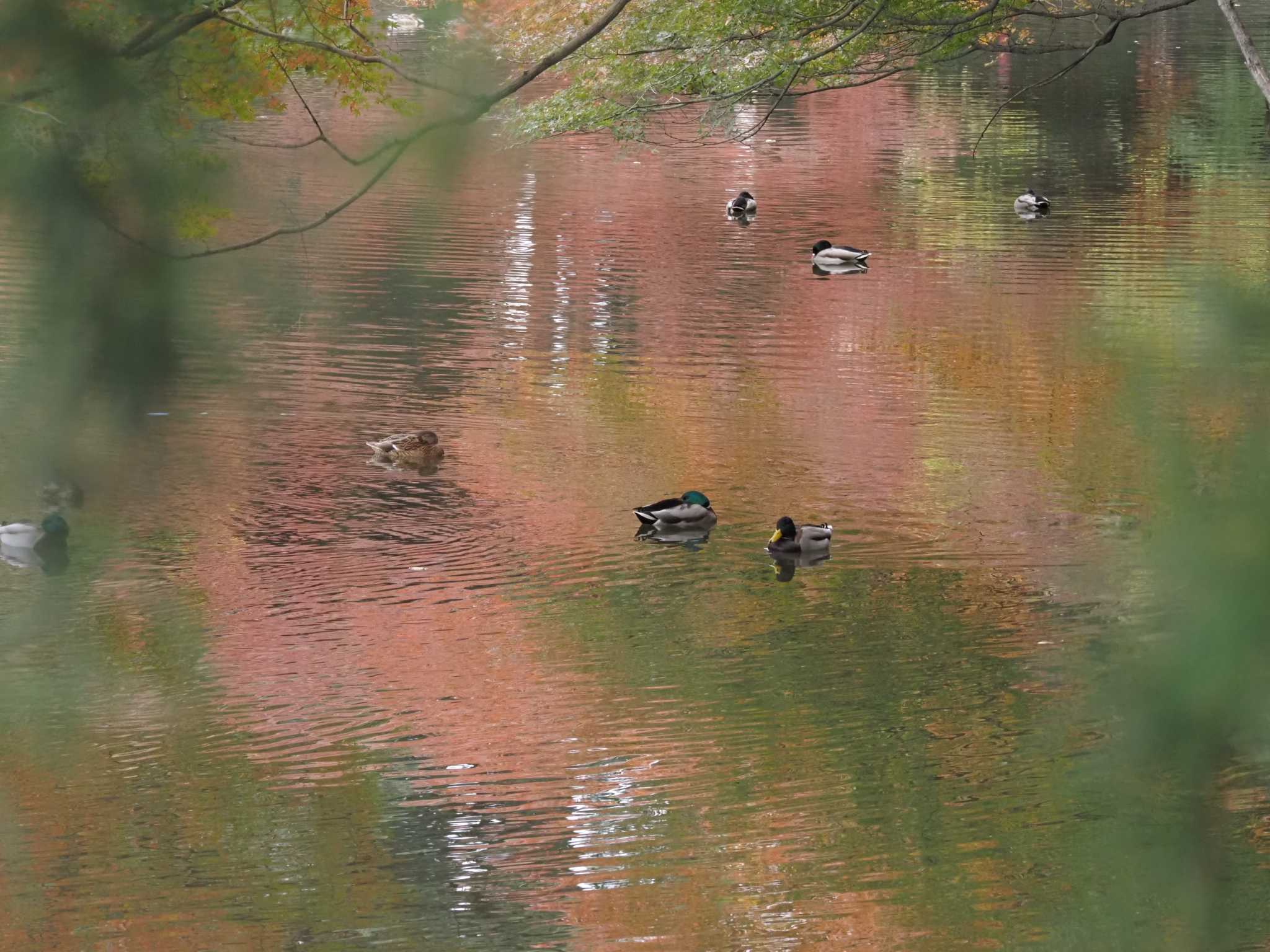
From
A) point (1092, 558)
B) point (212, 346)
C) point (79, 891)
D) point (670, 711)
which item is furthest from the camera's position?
point (1092, 558)

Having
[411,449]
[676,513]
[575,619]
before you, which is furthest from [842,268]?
[575,619]

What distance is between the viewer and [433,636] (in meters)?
9.34

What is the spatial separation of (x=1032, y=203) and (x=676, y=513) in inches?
511

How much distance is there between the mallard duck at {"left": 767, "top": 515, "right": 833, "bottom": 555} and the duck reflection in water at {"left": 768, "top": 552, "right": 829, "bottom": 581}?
2cm

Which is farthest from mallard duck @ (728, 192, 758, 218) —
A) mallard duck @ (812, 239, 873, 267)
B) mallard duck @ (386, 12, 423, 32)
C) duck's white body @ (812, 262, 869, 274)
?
mallard duck @ (386, 12, 423, 32)

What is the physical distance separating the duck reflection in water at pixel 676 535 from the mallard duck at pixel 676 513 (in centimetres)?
2

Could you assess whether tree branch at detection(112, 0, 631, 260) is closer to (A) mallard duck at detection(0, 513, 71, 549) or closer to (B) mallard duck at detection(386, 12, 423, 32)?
(B) mallard duck at detection(386, 12, 423, 32)

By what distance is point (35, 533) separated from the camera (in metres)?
5.26

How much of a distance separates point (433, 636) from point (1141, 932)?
747 cm

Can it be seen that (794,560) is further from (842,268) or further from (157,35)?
(842,268)

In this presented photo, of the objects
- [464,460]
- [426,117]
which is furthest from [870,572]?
[426,117]

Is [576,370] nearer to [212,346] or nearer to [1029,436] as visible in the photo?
[1029,436]

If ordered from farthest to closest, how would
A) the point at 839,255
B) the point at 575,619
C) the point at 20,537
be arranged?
the point at 839,255 < the point at 575,619 < the point at 20,537

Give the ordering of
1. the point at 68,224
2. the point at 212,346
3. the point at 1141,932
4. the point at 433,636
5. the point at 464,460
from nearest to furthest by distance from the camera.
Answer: the point at 1141,932, the point at 68,224, the point at 212,346, the point at 433,636, the point at 464,460
